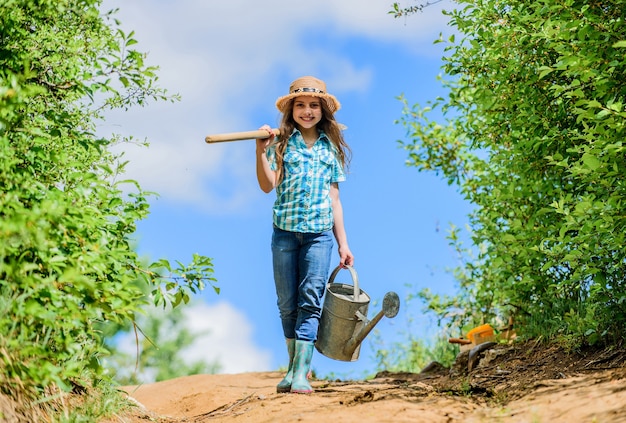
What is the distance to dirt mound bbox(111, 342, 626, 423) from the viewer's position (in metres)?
3.87

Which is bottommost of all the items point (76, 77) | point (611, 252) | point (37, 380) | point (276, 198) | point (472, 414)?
point (472, 414)

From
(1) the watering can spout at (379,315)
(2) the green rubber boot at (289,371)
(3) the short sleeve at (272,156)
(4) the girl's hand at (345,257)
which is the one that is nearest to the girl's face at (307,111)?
(3) the short sleeve at (272,156)

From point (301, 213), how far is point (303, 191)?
0.15m

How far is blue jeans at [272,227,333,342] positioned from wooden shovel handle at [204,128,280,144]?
67cm

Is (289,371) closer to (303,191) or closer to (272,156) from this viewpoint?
(303,191)

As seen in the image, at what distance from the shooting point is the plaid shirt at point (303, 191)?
5.02 m

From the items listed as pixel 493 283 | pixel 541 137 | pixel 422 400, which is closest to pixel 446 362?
pixel 493 283

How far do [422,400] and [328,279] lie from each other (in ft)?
4.02

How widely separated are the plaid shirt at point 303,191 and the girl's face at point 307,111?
0.41ft

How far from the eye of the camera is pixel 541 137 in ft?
19.9

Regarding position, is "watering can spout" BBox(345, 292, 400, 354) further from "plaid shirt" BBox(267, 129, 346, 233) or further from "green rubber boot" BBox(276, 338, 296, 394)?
"plaid shirt" BBox(267, 129, 346, 233)

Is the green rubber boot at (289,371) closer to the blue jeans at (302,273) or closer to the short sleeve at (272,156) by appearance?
the blue jeans at (302,273)

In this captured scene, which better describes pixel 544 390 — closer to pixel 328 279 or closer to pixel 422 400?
pixel 422 400

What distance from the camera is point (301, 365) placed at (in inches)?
198
